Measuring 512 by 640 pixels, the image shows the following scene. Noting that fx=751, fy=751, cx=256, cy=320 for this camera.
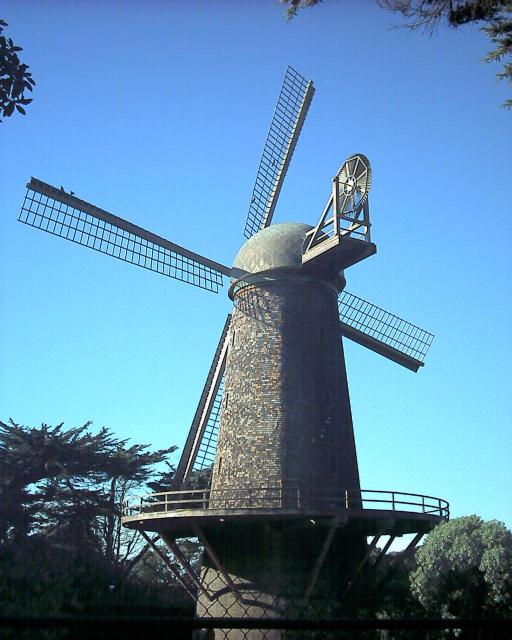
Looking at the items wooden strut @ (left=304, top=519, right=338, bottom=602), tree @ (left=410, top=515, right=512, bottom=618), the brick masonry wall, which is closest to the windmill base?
wooden strut @ (left=304, top=519, right=338, bottom=602)

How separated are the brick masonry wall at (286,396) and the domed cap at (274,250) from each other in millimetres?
466

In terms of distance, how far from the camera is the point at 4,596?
4965 millimetres

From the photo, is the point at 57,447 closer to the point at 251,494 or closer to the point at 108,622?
the point at 251,494

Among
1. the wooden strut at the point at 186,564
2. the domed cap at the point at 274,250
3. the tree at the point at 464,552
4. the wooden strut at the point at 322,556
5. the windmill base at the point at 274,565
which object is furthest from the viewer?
the tree at the point at 464,552

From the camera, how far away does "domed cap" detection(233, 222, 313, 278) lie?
18688 millimetres

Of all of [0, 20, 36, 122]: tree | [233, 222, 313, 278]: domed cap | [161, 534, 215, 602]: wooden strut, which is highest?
[233, 222, 313, 278]: domed cap

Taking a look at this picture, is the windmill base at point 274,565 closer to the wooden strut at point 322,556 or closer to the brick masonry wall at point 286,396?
the wooden strut at point 322,556

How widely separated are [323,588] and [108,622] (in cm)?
1504

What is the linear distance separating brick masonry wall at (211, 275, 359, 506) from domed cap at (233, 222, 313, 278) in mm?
466

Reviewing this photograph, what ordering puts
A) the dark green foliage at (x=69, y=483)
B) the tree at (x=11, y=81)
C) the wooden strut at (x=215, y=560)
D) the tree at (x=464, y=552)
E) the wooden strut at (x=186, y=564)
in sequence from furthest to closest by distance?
1. the dark green foliage at (x=69, y=483)
2. the tree at (x=464, y=552)
3. the wooden strut at (x=186, y=564)
4. the wooden strut at (x=215, y=560)
5. the tree at (x=11, y=81)

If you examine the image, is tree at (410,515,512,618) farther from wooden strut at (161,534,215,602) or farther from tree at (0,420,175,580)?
tree at (0,420,175,580)

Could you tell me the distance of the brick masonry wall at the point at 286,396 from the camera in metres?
17.1

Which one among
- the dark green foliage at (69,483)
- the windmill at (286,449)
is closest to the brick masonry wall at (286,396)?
the windmill at (286,449)

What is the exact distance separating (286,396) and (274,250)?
12.5 feet
